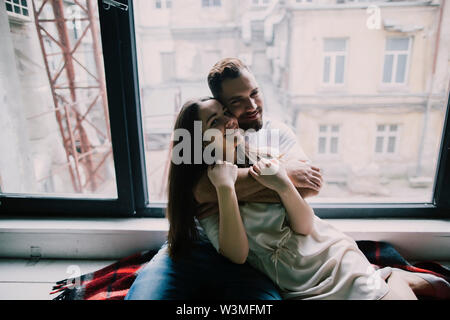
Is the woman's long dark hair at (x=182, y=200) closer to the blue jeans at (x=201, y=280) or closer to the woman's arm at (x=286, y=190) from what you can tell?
the blue jeans at (x=201, y=280)

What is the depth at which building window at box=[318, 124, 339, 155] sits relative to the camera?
83.1 inches

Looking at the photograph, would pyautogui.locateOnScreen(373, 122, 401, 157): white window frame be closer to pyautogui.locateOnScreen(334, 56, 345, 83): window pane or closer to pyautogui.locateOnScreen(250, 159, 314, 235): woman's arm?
pyautogui.locateOnScreen(334, 56, 345, 83): window pane

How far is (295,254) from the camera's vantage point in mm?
801

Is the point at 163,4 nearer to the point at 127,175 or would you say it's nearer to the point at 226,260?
the point at 127,175

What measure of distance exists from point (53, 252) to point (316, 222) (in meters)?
1.06

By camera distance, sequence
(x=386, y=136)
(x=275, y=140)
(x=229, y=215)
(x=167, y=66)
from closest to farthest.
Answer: (x=229, y=215)
(x=275, y=140)
(x=167, y=66)
(x=386, y=136)

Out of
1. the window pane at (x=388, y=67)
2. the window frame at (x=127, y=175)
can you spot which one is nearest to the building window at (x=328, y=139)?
the window pane at (x=388, y=67)

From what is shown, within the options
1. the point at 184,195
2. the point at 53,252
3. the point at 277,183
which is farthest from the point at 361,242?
the point at 53,252

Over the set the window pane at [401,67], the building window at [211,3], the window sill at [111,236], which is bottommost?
the window sill at [111,236]

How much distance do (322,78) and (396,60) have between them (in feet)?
1.38

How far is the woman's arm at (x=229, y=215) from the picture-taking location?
0.74 m

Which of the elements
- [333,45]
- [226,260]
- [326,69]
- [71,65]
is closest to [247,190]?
[226,260]

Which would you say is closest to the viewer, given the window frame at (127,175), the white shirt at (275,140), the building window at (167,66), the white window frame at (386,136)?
the white shirt at (275,140)
